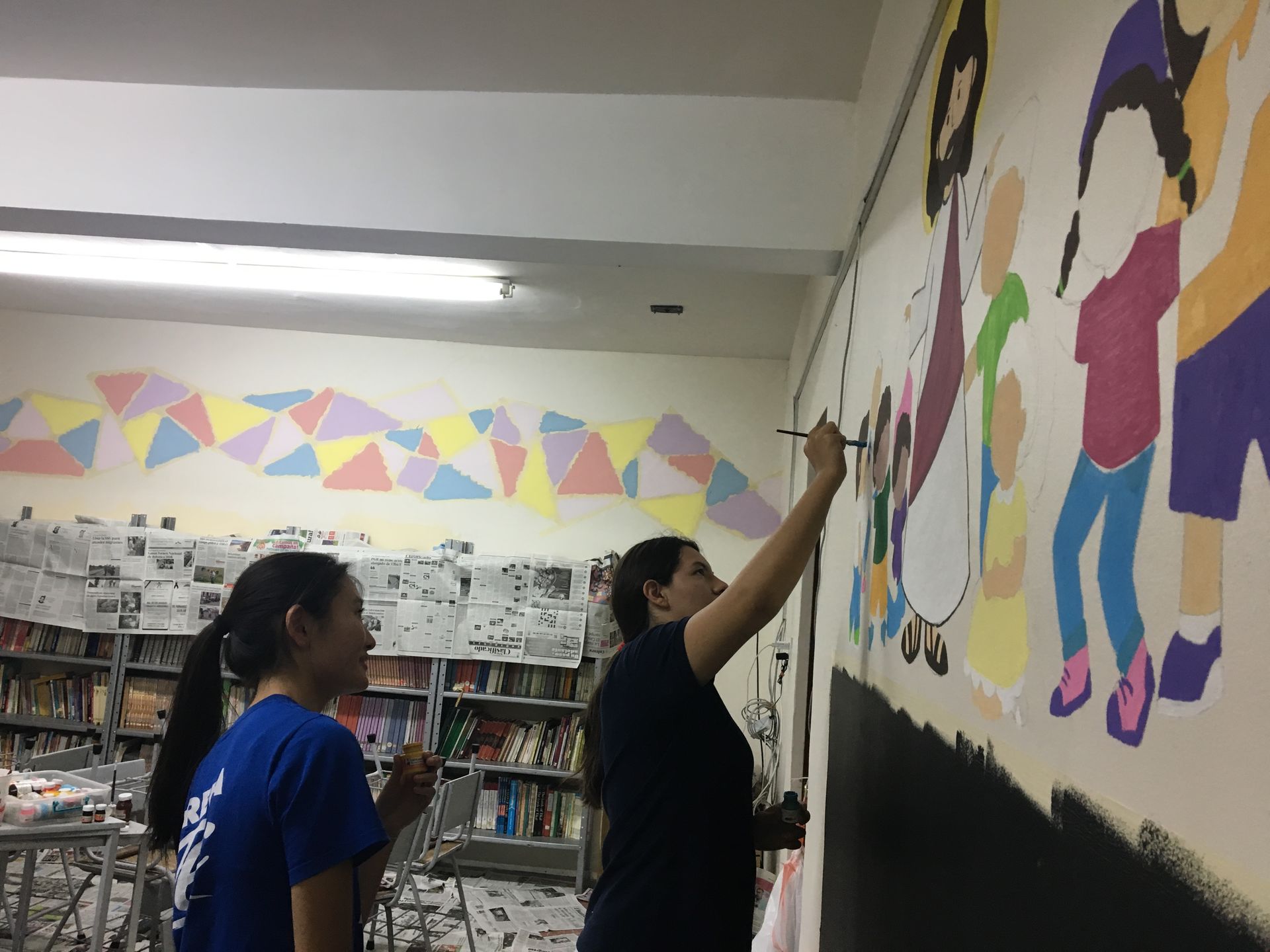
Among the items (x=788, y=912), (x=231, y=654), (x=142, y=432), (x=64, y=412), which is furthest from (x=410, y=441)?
(x=231, y=654)

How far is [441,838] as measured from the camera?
4102mm

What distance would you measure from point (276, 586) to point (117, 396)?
522cm

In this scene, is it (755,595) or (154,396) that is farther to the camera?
(154,396)

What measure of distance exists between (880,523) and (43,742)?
5744 millimetres

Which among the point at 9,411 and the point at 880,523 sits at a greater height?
the point at 9,411

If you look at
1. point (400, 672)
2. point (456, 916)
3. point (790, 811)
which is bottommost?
point (456, 916)

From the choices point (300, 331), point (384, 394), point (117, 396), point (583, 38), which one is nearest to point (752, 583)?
point (583, 38)

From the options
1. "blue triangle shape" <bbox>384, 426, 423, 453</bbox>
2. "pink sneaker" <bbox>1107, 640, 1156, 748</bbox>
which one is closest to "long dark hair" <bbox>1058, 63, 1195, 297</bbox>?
"pink sneaker" <bbox>1107, 640, 1156, 748</bbox>

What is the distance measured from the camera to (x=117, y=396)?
19.0 ft

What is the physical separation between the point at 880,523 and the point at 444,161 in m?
2.00

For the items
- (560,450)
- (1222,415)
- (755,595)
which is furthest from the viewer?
(560,450)

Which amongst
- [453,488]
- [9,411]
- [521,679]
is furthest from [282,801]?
[9,411]

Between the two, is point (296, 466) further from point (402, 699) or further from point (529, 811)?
point (529, 811)

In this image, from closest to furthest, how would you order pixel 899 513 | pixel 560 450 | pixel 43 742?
1. pixel 899 513
2. pixel 43 742
3. pixel 560 450
